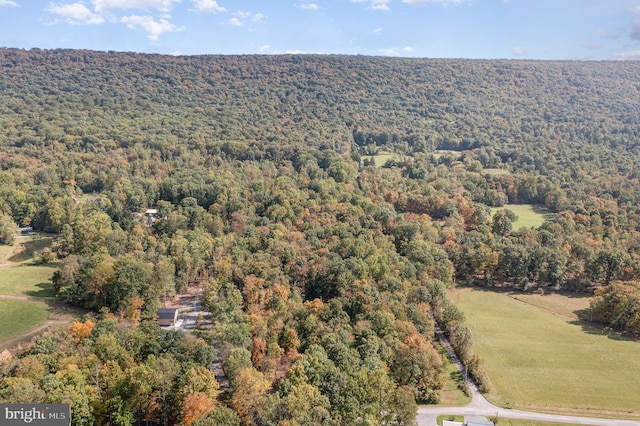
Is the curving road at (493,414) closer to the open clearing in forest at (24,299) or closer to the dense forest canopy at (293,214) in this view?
the dense forest canopy at (293,214)

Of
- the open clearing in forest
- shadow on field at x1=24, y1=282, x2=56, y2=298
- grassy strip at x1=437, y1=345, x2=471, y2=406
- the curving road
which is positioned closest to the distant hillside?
the open clearing in forest

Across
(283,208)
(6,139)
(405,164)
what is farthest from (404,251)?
(6,139)

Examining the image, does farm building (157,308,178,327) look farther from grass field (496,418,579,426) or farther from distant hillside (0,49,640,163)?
distant hillside (0,49,640,163)

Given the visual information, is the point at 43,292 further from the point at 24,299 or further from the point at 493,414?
the point at 493,414

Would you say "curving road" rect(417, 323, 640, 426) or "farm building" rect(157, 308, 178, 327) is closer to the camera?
"curving road" rect(417, 323, 640, 426)

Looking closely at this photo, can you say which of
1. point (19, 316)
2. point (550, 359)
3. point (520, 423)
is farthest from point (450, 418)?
point (19, 316)

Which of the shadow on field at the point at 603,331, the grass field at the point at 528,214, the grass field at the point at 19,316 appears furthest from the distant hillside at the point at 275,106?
the shadow on field at the point at 603,331

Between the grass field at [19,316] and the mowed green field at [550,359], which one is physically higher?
the grass field at [19,316]
